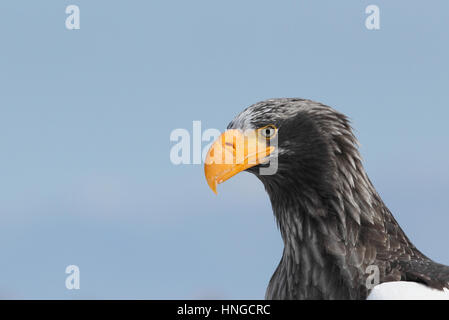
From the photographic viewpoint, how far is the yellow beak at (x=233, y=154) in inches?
226

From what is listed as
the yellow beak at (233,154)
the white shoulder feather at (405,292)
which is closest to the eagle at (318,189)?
the yellow beak at (233,154)

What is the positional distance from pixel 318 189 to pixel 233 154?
0.71 metres

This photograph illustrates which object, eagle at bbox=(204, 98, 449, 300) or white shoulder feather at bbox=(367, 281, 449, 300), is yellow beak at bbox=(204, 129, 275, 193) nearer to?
eagle at bbox=(204, 98, 449, 300)

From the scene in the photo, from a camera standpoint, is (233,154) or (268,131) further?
(268,131)

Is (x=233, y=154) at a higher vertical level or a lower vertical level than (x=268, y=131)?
lower

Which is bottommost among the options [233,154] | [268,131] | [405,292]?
[405,292]

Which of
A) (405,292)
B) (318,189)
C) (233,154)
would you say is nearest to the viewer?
(405,292)

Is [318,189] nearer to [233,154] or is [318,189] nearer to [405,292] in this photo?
[233,154]

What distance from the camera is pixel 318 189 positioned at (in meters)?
5.91

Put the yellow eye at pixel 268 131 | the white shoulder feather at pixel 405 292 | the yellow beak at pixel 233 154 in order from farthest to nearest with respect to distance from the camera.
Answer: the yellow eye at pixel 268 131, the yellow beak at pixel 233 154, the white shoulder feather at pixel 405 292

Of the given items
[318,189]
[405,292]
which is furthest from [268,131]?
[405,292]

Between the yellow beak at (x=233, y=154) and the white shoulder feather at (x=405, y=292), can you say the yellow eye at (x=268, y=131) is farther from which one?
the white shoulder feather at (x=405, y=292)
